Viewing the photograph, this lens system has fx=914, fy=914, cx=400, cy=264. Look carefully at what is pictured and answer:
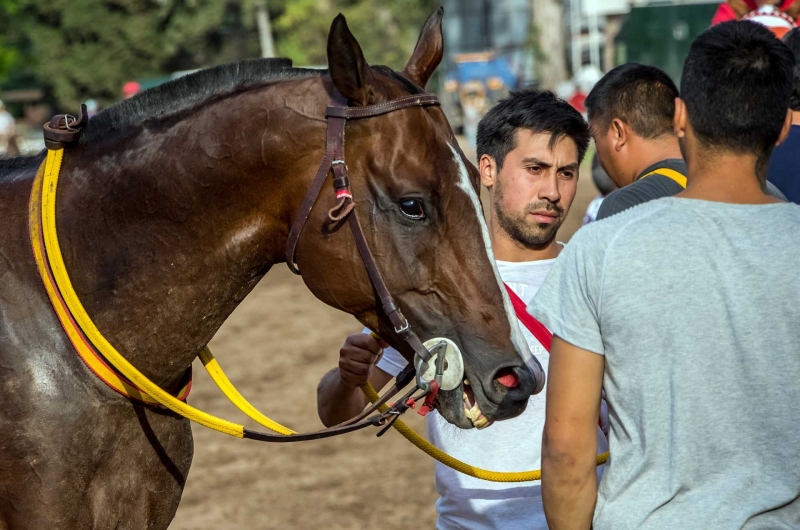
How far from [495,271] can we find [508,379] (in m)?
0.29

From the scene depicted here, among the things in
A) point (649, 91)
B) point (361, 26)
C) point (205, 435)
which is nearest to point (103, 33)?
point (361, 26)

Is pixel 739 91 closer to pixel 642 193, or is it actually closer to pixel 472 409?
pixel 642 193

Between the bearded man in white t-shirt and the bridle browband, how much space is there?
0.38m

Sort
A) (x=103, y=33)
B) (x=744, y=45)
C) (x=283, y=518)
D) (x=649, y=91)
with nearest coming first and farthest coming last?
(x=744, y=45), (x=649, y=91), (x=283, y=518), (x=103, y=33)

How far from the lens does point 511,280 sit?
2879 mm

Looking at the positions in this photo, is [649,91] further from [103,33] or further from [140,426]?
[103,33]

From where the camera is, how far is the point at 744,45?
184cm

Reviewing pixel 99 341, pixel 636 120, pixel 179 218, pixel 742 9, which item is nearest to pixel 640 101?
pixel 636 120

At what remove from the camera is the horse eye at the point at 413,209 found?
94.7 inches

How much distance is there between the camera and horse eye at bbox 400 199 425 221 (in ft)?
7.89

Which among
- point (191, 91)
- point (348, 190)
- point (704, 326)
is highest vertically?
point (191, 91)

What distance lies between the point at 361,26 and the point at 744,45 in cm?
3797

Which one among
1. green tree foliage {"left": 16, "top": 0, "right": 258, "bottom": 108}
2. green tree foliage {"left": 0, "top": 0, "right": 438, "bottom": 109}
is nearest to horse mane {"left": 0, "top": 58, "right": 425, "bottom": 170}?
green tree foliage {"left": 0, "top": 0, "right": 438, "bottom": 109}

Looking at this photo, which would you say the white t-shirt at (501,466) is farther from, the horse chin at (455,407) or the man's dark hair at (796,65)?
the man's dark hair at (796,65)
